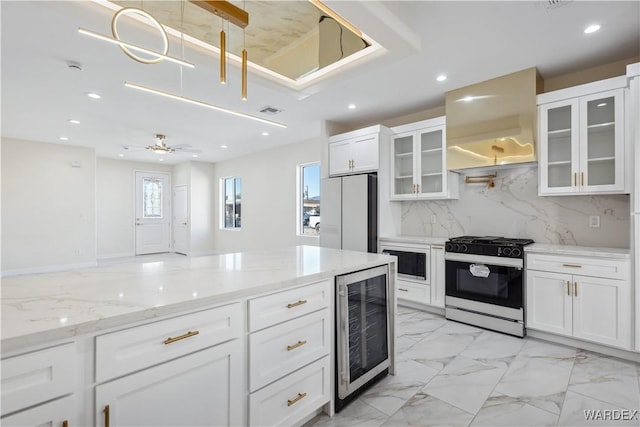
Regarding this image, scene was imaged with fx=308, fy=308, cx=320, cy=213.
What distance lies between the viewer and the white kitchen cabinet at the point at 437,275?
11.9 feet

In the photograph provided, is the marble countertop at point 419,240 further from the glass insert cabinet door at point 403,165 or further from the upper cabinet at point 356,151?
the upper cabinet at point 356,151

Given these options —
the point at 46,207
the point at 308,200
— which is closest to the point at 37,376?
the point at 308,200

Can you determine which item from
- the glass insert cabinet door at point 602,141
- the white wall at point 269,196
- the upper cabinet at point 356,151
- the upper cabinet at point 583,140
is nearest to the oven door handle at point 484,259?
the upper cabinet at point 583,140

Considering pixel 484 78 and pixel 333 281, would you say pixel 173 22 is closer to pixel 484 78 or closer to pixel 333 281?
pixel 333 281

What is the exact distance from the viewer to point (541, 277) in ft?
9.66

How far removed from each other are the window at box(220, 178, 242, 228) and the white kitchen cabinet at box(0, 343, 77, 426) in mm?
7318

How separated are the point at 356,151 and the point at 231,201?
17.1 feet

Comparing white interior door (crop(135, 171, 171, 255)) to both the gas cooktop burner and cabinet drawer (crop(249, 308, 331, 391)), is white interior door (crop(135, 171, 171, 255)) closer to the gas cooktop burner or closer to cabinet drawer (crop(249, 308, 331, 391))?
the gas cooktop burner

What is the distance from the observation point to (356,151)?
4422 mm

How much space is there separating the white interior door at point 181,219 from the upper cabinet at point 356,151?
5662 mm

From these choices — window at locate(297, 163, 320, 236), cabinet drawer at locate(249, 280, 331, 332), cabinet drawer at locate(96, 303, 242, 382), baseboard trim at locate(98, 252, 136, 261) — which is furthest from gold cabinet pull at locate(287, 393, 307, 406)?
baseboard trim at locate(98, 252, 136, 261)

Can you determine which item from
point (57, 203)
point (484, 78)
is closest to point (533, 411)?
point (484, 78)

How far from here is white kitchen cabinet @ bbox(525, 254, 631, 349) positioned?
100 inches

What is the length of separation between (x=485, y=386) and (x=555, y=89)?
3.12 metres
